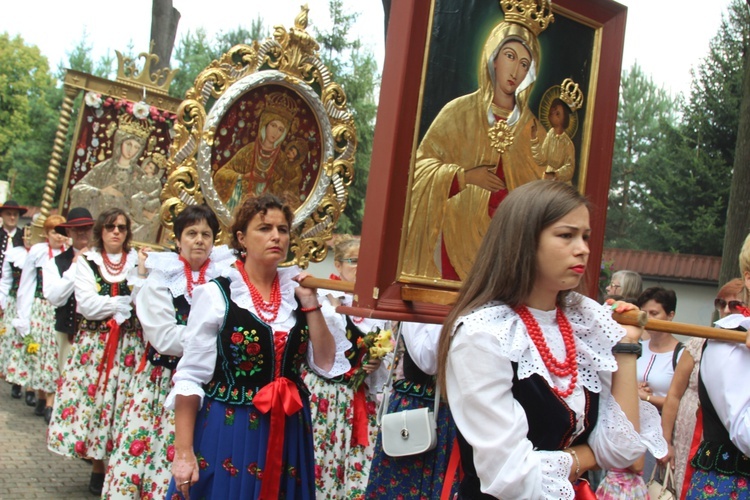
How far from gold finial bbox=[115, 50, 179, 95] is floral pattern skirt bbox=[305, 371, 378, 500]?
3296mm

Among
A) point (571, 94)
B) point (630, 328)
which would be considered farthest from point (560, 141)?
point (630, 328)

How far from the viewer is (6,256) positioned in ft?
35.9

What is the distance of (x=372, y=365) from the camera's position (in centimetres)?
572

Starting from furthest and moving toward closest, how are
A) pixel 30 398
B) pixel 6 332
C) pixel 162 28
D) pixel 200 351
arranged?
pixel 162 28 < pixel 6 332 < pixel 30 398 < pixel 200 351

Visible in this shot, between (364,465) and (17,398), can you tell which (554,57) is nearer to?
(364,465)

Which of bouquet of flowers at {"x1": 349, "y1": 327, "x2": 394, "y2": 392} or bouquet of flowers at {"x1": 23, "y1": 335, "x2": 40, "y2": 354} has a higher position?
bouquet of flowers at {"x1": 349, "y1": 327, "x2": 394, "y2": 392}

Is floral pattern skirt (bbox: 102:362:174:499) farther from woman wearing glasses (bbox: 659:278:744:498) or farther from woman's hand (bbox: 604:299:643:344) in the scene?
woman's hand (bbox: 604:299:643:344)

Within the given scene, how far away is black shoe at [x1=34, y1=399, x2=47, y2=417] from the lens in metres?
9.52

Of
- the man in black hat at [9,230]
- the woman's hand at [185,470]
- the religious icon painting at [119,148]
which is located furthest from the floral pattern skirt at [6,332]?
the woman's hand at [185,470]

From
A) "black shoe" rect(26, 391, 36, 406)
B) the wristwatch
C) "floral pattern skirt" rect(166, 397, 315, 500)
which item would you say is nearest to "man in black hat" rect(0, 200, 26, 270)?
"black shoe" rect(26, 391, 36, 406)

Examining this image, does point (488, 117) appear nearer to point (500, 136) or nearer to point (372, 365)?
point (500, 136)

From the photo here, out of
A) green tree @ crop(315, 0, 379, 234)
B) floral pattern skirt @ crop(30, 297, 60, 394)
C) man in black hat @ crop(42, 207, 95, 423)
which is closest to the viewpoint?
man in black hat @ crop(42, 207, 95, 423)

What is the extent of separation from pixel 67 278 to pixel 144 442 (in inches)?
99.4

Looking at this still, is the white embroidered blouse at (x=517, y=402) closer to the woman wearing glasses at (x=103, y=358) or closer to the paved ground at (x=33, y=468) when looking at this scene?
the woman wearing glasses at (x=103, y=358)
